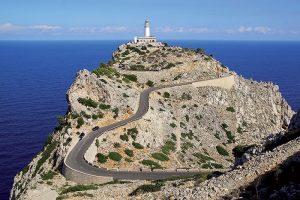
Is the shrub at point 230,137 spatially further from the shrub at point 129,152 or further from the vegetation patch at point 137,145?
the shrub at point 129,152

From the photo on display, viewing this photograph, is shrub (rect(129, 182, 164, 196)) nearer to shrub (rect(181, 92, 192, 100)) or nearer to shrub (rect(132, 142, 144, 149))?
shrub (rect(132, 142, 144, 149))

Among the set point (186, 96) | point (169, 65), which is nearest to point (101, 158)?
point (186, 96)

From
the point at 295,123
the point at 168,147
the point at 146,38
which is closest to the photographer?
the point at 295,123

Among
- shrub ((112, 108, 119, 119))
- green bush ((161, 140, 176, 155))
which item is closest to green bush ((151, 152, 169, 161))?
green bush ((161, 140, 176, 155))

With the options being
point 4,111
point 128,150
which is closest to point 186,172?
point 128,150

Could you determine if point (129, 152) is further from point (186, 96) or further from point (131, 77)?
point (131, 77)

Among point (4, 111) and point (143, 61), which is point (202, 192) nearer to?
point (143, 61)

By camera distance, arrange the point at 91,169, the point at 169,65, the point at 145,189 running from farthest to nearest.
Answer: the point at 169,65, the point at 91,169, the point at 145,189

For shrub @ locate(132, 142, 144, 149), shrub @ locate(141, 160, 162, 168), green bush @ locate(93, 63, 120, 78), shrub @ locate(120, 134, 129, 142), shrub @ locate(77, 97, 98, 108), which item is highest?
green bush @ locate(93, 63, 120, 78)
